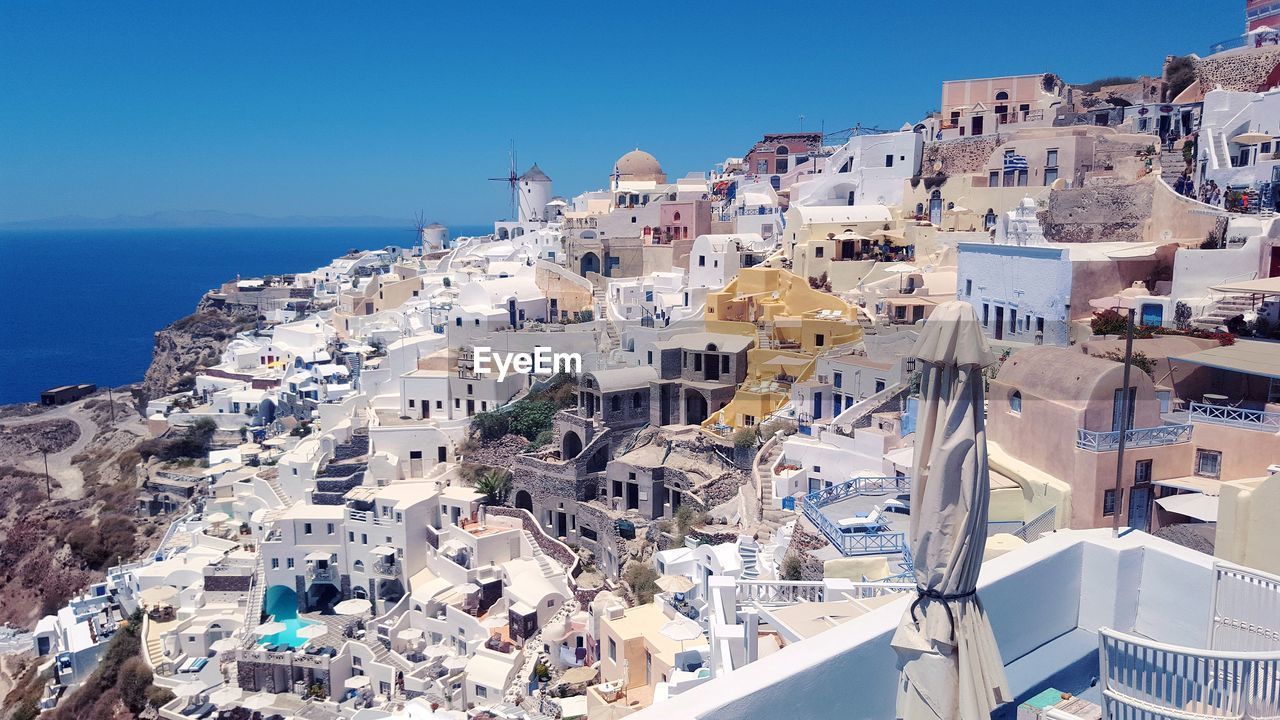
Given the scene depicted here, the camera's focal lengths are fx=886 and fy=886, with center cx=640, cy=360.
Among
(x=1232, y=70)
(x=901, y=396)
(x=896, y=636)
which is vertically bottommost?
(x=901, y=396)

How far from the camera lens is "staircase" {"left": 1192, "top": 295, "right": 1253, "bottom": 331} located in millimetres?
14133

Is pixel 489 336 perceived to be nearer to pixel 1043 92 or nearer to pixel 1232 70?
pixel 1043 92

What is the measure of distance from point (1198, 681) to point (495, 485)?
20.5 m

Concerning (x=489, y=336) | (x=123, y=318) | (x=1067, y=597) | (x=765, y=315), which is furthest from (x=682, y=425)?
(x=123, y=318)

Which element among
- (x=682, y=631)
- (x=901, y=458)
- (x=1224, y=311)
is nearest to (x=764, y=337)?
(x=901, y=458)

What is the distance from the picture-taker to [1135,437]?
9.57 metres

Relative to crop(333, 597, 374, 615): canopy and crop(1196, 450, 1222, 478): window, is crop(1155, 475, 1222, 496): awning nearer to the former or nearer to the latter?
crop(1196, 450, 1222, 478): window

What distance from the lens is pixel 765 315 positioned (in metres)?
24.4

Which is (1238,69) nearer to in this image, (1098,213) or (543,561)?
(1098,213)

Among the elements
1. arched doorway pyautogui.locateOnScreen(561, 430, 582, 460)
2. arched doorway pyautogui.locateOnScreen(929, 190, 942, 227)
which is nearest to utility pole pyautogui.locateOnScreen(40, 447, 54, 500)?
arched doorway pyautogui.locateOnScreen(561, 430, 582, 460)

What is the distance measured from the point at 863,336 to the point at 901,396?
4.09m

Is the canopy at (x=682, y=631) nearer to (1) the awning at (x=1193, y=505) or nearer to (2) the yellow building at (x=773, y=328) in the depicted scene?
(1) the awning at (x=1193, y=505)

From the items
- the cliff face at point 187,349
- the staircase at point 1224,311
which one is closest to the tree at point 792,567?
the staircase at point 1224,311

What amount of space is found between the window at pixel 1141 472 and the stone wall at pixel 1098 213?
13.2 m
